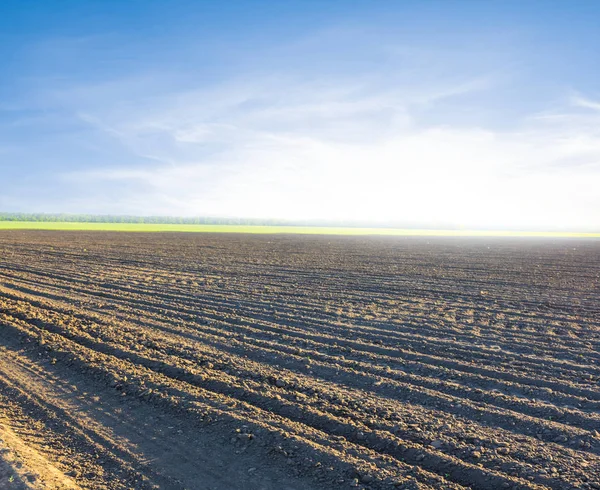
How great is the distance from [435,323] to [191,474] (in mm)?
8032

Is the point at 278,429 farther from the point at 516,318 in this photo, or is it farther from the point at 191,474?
the point at 516,318

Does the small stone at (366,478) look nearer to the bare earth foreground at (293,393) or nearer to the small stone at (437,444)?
the bare earth foreground at (293,393)

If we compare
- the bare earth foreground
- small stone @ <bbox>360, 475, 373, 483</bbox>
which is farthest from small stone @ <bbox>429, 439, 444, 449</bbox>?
small stone @ <bbox>360, 475, 373, 483</bbox>

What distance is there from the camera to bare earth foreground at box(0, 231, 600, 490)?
15.7 ft

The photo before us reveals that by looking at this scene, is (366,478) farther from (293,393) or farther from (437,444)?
(293,393)

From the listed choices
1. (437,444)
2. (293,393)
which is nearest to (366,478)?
(437,444)

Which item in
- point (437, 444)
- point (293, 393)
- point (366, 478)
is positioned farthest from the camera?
point (293, 393)

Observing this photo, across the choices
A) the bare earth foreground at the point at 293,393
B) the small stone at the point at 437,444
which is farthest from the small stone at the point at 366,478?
the small stone at the point at 437,444

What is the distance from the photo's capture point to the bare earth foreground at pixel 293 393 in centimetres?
478

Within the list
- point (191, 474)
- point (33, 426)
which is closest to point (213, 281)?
point (33, 426)

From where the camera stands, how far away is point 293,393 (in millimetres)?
6590

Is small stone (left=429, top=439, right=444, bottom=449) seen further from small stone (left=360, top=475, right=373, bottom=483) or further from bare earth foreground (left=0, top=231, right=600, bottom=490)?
small stone (left=360, top=475, right=373, bottom=483)

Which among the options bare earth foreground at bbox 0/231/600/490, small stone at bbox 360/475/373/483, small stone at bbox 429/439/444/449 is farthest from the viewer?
small stone at bbox 429/439/444/449

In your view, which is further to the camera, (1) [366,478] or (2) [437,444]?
(2) [437,444]
